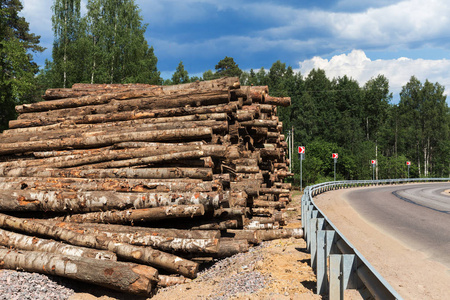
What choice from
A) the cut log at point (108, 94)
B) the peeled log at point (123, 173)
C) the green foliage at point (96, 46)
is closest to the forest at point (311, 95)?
the green foliage at point (96, 46)

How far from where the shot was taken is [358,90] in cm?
8619

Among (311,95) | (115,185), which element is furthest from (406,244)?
(311,95)

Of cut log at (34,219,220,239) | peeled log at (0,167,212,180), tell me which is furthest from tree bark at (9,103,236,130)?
cut log at (34,219,220,239)

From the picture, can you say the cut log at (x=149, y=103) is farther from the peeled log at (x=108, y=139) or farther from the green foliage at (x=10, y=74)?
the green foliage at (x=10, y=74)

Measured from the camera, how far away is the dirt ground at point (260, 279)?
5.30m

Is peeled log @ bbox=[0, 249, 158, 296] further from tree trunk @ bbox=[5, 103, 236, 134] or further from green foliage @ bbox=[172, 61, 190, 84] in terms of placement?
green foliage @ bbox=[172, 61, 190, 84]

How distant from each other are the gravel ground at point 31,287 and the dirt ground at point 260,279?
307mm

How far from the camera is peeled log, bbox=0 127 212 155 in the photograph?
10023 millimetres

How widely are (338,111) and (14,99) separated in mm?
65458

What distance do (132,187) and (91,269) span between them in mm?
2330

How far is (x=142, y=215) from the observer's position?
770 cm

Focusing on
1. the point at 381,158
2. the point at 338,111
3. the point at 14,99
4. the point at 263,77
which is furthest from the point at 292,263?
the point at 263,77

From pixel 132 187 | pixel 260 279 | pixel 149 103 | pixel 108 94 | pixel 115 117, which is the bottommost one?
pixel 260 279

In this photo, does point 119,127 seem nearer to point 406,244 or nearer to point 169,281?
point 169,281
